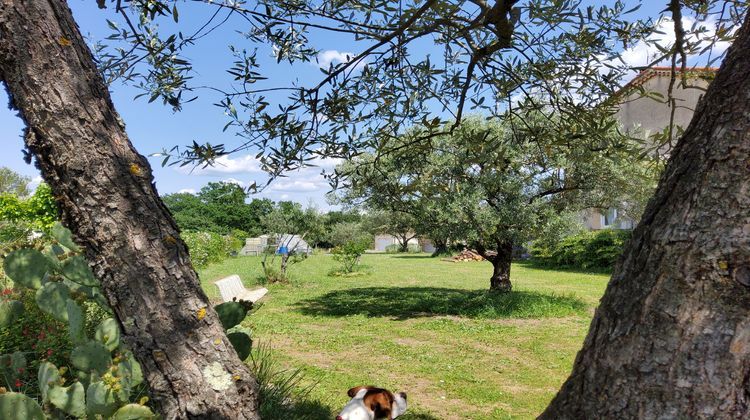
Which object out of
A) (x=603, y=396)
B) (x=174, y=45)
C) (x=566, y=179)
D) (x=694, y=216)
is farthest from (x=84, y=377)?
(x=566, y=179)

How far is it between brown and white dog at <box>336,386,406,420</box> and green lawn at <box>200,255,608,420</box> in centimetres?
234

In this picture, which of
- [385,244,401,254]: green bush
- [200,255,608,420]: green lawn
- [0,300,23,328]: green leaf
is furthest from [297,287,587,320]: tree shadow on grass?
[385,244,401,254]: green bush

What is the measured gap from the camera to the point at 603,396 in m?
1.17

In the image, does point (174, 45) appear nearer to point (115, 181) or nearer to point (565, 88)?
point (115, 181)

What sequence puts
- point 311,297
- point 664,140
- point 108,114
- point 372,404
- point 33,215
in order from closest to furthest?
point 108,114 → point 372,404 → point 664,140 → point 311,297 → point 33,215

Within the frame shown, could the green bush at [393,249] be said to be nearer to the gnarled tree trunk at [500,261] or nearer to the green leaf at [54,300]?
the gnarled tree trunk at [500,261]

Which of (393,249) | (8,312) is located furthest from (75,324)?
(393,249)

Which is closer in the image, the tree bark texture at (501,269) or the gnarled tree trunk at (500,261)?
the gnarled tree trunk at (500,261)

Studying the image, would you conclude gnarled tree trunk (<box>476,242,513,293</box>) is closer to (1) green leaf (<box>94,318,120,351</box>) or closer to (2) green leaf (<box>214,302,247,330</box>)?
(2) green leaf (<box>214,302,247,330</box>)

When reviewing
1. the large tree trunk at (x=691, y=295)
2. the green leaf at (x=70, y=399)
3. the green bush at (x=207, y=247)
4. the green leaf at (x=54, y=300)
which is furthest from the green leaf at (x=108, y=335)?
the green bush at (x=207, y=247)

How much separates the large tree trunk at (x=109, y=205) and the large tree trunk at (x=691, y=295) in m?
1.31

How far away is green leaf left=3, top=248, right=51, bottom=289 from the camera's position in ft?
11.3

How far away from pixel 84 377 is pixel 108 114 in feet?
4.98

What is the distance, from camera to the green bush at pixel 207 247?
23.4 m
